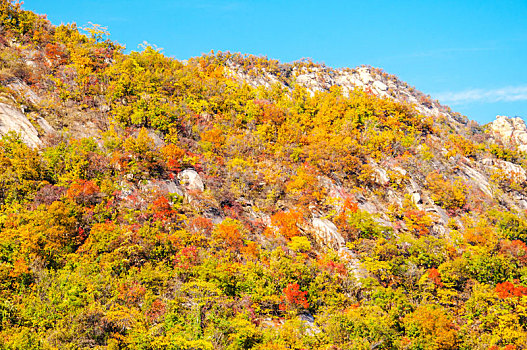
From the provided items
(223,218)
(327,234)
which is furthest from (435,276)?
(223,218)

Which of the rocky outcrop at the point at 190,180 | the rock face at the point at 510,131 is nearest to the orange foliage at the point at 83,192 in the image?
the rocky outcrop at the point at 190,180

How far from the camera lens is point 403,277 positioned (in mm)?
25016

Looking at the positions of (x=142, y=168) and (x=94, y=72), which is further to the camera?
(x=94, y=72)

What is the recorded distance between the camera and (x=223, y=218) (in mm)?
25922

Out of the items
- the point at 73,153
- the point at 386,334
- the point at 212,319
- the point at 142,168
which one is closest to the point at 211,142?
the point at 142,168

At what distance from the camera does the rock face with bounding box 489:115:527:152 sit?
217 ft

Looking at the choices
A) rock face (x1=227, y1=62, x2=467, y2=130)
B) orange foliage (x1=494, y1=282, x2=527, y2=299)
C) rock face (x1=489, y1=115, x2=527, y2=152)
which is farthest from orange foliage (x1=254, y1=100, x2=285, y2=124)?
rock face (x1=489, y1=115, x2=527, y2=152)

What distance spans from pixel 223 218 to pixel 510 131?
248ft

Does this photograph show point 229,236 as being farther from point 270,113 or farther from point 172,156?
point 270,113

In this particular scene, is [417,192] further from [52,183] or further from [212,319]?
[52,183]

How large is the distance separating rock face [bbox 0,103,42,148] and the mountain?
0.13m

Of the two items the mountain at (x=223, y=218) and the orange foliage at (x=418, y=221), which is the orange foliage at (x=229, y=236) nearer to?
the mountain at (x=223, y=218)

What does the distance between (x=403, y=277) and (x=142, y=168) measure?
2310 centimetres

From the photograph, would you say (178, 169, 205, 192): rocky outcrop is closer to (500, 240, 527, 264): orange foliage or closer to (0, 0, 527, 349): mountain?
(0, 0, 527, 349): mountain
